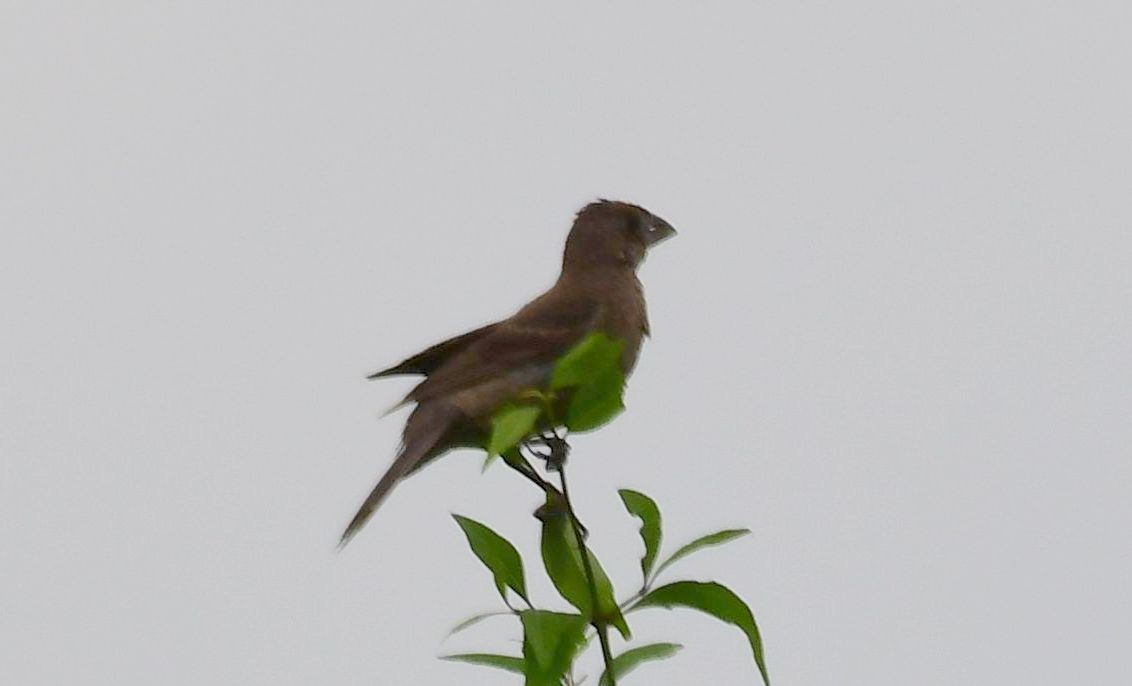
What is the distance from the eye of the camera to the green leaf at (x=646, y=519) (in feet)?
8.21

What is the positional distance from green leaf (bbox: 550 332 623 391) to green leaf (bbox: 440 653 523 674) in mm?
381

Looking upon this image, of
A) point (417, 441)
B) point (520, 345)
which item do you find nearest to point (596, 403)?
point (417, 441)

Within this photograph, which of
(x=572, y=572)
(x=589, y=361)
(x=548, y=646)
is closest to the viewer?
(x=548, y=646)

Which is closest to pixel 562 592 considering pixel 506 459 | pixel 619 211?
pixel 506 459

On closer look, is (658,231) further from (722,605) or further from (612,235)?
(722,605)

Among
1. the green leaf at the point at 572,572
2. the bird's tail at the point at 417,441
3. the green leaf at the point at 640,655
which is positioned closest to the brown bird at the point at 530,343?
the bird's tail at the point at 417,441

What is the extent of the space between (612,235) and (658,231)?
243 mm

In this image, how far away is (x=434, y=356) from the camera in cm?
452

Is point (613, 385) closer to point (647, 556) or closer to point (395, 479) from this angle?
point (647, 556)

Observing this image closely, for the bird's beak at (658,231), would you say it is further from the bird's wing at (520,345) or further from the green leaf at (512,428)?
the green leaf at (512,428)

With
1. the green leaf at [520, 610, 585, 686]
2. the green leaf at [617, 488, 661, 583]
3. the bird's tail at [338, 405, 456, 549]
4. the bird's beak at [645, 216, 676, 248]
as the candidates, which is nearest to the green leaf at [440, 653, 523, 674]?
the green leaf at [520, 610, 585, 686]

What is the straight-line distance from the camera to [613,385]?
7.75 feet

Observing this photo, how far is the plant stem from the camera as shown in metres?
2.12

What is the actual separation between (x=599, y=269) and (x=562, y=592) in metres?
3.25
